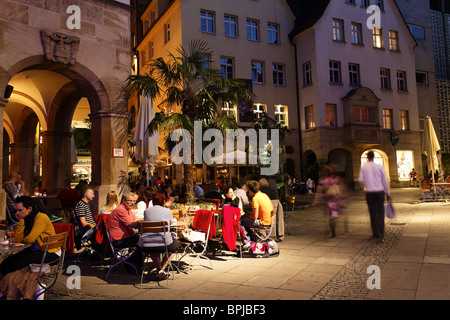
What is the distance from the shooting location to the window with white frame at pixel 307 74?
92.2ft

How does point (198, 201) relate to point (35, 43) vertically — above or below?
below

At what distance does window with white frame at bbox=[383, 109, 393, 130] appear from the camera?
3038 cm

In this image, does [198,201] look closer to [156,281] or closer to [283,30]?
[156,281]

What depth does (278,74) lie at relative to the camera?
28.5 m

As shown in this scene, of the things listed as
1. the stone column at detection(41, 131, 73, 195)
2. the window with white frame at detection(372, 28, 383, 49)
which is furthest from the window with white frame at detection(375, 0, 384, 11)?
the stone column at detection(41, 131, 73, 195)

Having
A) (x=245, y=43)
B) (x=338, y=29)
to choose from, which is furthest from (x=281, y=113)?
(x=338, y=29)

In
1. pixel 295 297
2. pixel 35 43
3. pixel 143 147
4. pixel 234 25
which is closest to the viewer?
pixel 295 297

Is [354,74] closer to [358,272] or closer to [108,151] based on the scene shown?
[108,151]

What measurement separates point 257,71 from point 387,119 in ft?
38.0

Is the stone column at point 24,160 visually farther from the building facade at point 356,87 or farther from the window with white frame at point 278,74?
the building facade at point 356,87

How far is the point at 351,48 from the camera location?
29.1m

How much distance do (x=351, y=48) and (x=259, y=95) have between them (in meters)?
8.41

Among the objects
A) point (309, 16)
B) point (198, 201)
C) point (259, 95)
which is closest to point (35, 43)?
point (198, 201)

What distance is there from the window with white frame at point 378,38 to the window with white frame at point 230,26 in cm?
1180
